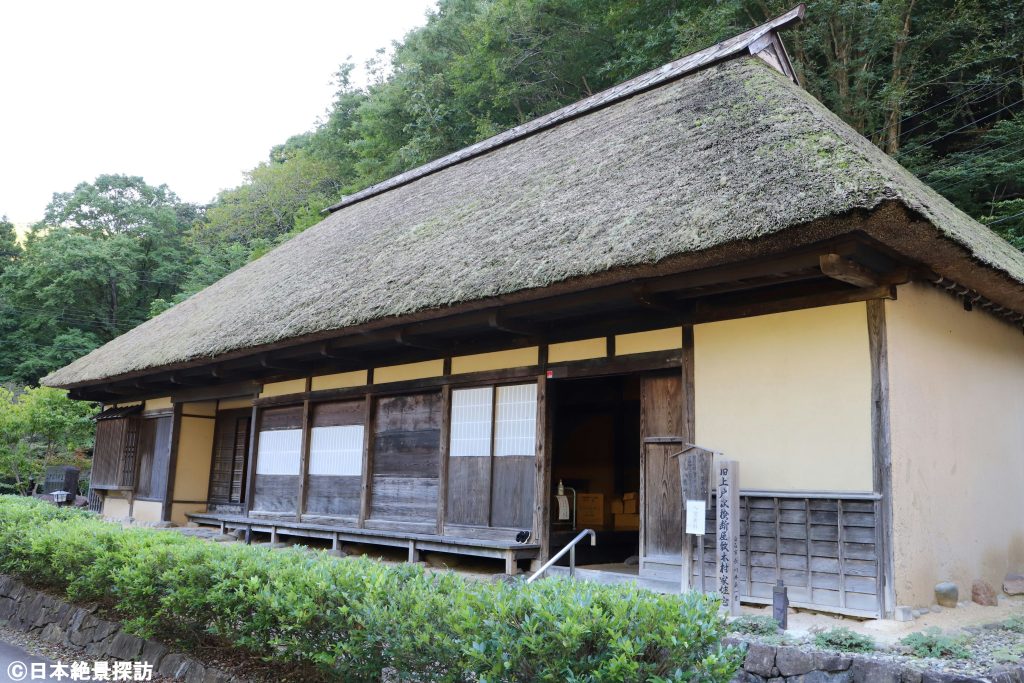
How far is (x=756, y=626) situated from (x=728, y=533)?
0.78 m

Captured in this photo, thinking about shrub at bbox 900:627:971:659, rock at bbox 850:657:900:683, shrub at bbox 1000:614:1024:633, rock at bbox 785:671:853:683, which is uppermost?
shrub at bbox 900:627:971:659

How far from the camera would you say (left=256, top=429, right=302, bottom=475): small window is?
10.8 m

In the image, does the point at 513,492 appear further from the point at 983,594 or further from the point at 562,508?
the point at 983,594

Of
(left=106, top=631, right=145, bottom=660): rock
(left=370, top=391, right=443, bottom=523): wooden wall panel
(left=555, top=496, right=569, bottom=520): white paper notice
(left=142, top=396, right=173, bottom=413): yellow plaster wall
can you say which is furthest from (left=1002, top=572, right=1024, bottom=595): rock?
(left=142, top=396, right=173, bottom=413): yellow plaster wall

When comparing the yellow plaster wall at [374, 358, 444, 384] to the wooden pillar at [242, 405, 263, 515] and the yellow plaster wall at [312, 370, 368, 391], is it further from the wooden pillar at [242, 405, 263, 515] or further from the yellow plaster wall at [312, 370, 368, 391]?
the wooden pillar at [242, 405, 263, 515]

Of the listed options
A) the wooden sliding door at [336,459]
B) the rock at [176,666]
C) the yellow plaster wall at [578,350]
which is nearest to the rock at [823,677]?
the yellow plaster wall at [578,350]

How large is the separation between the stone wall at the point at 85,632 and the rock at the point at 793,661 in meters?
3.45

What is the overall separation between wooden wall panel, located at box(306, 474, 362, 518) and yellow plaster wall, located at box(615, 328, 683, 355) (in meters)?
4.24

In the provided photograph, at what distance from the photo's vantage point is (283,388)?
36.9 feet

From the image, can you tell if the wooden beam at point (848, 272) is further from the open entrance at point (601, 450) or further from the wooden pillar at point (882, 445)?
the open entrance at point (601, 450)

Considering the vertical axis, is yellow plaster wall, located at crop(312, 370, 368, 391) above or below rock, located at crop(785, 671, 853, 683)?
above

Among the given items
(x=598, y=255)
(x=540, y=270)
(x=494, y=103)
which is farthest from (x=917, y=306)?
(x=494, y=103)

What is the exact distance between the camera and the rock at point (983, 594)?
20.7 ft

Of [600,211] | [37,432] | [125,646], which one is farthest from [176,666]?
[37,432]
